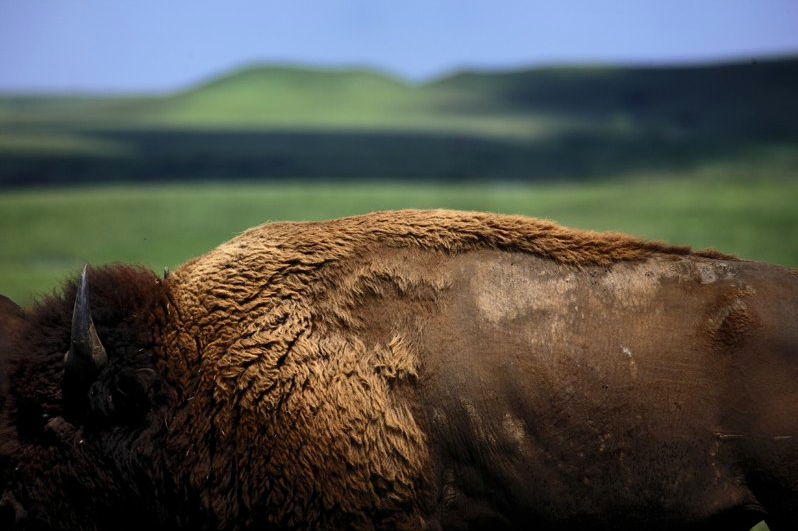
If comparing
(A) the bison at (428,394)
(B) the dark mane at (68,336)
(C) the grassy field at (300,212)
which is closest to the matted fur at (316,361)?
(A) the bison at (428,394)

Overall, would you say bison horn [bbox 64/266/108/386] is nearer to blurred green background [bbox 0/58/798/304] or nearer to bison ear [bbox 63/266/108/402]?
bison ear [bbox 63/266/108/402]

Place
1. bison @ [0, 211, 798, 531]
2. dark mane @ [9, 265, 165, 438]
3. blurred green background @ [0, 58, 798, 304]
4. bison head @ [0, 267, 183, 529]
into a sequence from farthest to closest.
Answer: blurred green background @ [0, 58, 798, 304], dark mane @ [9, 265, 165, 438], bison head @ [0, 267, 183, 529], bison @ [0, 211, 798, 531]

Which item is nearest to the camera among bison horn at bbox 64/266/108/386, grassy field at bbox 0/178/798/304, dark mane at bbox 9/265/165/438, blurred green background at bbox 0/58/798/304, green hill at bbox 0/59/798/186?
bison horn at bbox 64/266/108/386

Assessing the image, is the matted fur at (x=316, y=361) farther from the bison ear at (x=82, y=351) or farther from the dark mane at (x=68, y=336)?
the bison ear at (x=82, y=351)

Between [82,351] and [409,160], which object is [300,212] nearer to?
[409,160]

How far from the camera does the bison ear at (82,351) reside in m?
4.42

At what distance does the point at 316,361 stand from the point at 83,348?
106 centimetres

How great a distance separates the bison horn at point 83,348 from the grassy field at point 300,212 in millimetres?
22879

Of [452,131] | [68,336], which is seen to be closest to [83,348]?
[68,336]

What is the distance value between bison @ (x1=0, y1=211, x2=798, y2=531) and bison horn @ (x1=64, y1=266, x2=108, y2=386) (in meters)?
0.01

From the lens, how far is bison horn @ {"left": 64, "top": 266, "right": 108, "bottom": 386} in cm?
442

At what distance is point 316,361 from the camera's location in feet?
15.0

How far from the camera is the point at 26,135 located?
78750 millimetres

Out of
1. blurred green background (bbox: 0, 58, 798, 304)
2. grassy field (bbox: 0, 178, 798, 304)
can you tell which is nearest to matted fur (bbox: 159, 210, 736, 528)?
blurred green background (bbox: 0, 58, 798, 304)
